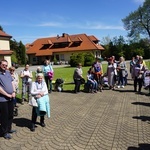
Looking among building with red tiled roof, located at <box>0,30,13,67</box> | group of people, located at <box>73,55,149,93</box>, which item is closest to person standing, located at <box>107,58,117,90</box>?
group of people, located at <box>73,55,149,93</box>

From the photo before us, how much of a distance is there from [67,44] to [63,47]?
125 centimetres

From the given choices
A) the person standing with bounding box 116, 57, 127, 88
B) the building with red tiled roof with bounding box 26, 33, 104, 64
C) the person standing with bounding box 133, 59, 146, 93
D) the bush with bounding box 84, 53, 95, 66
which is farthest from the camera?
the building with red tiled roof with bounding box 26, 33, 104, 64

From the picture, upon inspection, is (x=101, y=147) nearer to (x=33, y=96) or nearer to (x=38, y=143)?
(x=38, y=143)

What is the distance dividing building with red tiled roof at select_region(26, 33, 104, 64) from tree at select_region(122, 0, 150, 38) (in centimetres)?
1044

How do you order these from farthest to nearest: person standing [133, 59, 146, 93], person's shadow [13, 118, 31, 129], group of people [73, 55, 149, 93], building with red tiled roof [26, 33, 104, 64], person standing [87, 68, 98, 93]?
building with red tiled roof [26, 33, 104, 64] < person standing [87, 68, 98, 93] < group of people [73, 55, 149, 93] < person standing [133, 59, 146, 93] < person's shadow [13, 118, 31, 129]

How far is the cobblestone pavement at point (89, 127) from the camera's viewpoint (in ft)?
18.5

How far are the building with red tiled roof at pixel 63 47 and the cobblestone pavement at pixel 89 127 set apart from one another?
4684 centimetres

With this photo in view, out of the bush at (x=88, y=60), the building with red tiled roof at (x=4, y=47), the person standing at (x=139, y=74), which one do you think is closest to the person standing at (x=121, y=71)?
the person standing at (x=139, y=74)

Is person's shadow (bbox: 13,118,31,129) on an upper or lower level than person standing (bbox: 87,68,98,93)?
lower

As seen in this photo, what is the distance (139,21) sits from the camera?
6234 centimetres

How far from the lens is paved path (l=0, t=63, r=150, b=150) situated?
222 inches

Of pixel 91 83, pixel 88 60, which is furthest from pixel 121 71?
pixel 88 60

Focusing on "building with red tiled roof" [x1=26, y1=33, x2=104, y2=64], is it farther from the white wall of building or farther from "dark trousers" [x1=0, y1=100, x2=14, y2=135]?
"dark trousers" [x1=0, y1=100, x2=14, y2=135]

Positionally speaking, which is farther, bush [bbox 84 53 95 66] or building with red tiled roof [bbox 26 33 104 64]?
building with red tiled roof [bbox 26 33 104 64]
